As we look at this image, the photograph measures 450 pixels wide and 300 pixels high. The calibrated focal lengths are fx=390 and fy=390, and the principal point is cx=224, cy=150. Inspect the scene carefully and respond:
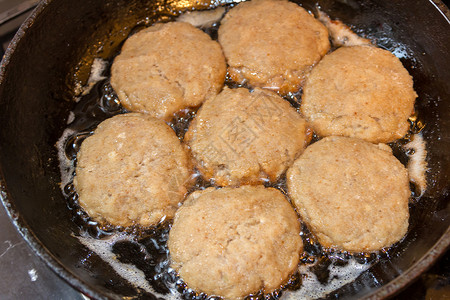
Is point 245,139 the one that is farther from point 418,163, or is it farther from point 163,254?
point 418,163

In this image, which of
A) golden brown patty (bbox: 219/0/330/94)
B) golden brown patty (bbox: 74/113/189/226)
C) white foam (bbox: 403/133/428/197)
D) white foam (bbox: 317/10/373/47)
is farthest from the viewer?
white foam (bbox: 317/10/373/47)

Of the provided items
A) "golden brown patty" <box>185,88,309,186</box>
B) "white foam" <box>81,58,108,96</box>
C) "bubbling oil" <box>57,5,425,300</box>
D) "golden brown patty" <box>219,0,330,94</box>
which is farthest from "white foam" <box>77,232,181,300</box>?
"golden brown patty" <box>219,0,330,94</box>

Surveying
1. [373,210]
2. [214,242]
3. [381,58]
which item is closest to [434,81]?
[381,58]

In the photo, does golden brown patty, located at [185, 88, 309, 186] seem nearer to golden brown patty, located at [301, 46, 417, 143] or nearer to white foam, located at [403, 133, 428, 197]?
golden brown patty, located at [301, 46, 417, 143]

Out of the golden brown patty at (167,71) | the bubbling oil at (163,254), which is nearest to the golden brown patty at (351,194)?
the bubbling oil at (163,254)

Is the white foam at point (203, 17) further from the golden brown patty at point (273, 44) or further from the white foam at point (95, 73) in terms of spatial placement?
the white foam at point (95, 73)
